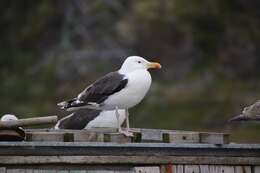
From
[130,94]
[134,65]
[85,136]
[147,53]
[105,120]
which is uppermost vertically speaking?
[147,53]

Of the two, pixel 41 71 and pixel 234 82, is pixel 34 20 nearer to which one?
pixel 41 71

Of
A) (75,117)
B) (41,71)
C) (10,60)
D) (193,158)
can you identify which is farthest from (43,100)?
(193,158)

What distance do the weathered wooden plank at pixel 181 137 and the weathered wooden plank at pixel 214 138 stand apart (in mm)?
35

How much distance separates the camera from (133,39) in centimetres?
1944

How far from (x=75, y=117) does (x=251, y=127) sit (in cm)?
642

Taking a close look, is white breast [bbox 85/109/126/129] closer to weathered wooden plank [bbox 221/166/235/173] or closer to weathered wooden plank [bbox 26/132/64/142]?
weathered wooden plank [bbox 26/132/64/142]

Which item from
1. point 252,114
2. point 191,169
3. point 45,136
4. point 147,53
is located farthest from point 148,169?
point 147,53

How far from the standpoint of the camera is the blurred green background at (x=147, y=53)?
56.7ft

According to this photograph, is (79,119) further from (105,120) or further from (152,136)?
(152,136)

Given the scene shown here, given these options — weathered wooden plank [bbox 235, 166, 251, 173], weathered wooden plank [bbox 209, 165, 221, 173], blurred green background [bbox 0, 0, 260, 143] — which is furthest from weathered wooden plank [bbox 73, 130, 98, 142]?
blurred green background [bbox 0, 0, 260, 143]

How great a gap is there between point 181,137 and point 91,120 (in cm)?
262

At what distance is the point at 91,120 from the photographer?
374 inches

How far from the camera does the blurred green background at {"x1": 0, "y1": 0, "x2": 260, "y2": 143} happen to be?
17.3m

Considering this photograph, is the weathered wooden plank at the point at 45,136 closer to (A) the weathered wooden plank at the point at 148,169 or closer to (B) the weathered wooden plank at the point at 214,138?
(A) the weathered wooden plank at the point at 148,169
